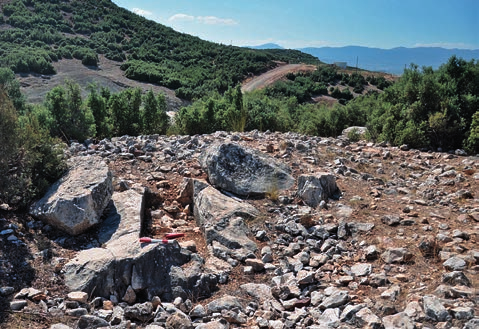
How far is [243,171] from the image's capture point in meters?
6.48

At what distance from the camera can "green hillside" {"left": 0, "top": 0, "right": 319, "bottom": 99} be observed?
134ft

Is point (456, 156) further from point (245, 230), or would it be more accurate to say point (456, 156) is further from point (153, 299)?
point (153, 299)

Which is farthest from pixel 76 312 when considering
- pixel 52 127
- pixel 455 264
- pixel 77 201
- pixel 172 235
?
pixel 52 127

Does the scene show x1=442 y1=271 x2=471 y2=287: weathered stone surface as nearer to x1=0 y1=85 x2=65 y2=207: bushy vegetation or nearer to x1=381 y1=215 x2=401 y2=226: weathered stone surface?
x1=381 y1=215 x2=401 y2=226: weathered stone surface

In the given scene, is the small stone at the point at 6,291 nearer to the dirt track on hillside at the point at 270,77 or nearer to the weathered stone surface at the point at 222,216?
the weathered stone surface at the point at 222,216

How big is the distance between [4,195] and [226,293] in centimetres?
322

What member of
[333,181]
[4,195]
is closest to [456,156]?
[333,181]

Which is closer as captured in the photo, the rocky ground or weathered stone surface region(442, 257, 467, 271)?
the rocky ground

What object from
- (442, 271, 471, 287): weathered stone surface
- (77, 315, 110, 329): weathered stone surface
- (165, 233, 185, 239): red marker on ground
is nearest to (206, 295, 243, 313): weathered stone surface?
(77, 315, 110, 329): weathered stone surface

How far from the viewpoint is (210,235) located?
17.4 ft

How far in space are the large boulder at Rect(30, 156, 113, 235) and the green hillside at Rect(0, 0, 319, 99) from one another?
31127 millimetres

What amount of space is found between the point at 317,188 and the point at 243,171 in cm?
123

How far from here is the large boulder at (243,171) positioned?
6.34m

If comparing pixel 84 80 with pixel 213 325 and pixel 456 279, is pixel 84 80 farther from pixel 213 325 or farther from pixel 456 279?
pixel 456 279
